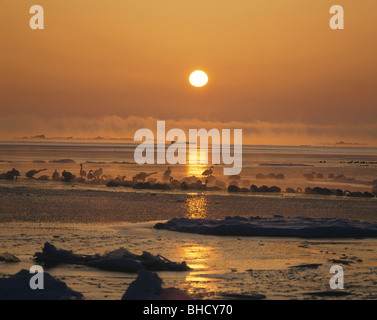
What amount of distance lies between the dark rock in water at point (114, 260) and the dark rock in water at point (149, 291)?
246cm

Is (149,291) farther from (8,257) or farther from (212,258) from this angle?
(8,257)

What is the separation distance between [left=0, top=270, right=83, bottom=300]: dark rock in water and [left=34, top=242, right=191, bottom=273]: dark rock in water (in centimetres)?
225

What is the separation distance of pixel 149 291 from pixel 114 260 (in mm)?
2972

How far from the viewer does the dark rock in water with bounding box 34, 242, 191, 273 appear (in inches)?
531

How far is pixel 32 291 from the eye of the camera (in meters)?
10.9

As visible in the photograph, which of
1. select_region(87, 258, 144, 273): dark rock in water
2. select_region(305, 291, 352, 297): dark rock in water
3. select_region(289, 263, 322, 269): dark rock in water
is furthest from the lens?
select_region(289, 263, 322, 269): dark rock in water

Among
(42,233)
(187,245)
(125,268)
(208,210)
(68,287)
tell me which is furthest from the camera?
(208,210)

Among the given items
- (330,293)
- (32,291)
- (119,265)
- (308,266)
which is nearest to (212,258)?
(308,266)

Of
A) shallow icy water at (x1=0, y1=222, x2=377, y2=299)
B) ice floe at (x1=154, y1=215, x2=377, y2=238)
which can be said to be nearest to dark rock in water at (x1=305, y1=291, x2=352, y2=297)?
shallow icy water at (x1=0, y1=222, x2=377, y2=299)

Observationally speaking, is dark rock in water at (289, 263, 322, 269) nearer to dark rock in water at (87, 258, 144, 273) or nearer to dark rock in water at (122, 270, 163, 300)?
dark rock in water at (87, 258, 144, 273)
